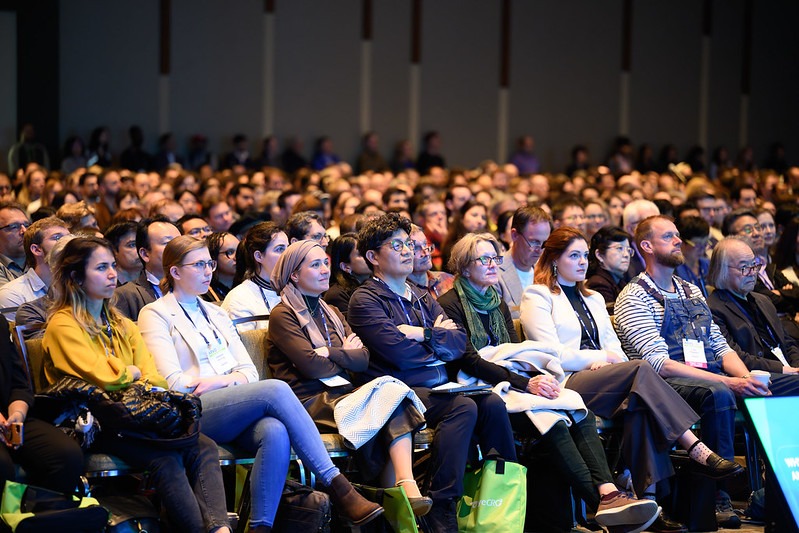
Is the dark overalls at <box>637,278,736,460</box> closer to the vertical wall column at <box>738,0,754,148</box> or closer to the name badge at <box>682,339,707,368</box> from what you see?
the name badge at <box>682,339,707,368</box>

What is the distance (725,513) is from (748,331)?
1.12 meters

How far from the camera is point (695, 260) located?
6.84m

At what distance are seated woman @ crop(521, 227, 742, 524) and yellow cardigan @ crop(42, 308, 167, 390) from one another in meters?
1.84

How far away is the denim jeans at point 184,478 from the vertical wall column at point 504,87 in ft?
40.6

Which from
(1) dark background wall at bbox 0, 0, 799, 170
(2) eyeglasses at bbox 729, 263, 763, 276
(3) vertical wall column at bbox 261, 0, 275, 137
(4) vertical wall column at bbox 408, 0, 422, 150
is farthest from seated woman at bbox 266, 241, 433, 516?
(4) vertical wall column at bbox 408, 0, 422, 150

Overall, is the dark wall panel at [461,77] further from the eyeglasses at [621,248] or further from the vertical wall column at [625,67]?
the eyeglasses at [621,248]

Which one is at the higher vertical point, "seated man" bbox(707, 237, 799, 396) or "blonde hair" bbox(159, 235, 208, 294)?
"blonde hair" bbox(159, 235, 208, 294)

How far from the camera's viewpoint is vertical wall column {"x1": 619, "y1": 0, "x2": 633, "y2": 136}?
16625 millimetres

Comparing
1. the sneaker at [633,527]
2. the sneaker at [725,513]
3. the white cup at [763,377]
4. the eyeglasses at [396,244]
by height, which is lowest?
the sneaker at [725,513]

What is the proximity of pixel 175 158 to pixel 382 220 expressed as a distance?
8817 millimetres

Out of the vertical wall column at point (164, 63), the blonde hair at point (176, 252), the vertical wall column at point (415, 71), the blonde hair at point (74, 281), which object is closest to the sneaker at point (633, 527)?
the blonde hair at point (176, 252)

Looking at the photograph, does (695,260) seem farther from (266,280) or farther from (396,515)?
(396,515)

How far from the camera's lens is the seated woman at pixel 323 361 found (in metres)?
4.28

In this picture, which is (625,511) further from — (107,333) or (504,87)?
(504,87)
